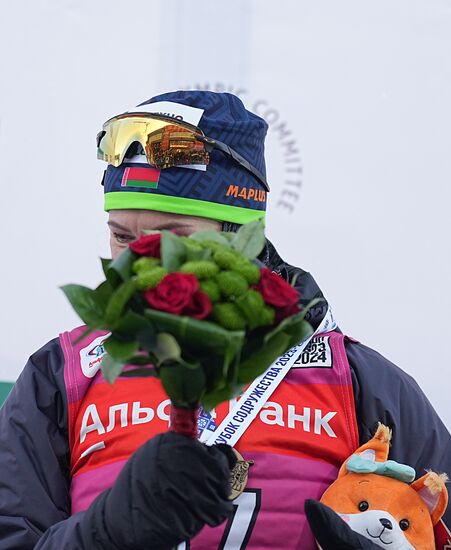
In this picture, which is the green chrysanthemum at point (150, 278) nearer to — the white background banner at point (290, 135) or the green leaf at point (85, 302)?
the green leaf at point (85, 302)

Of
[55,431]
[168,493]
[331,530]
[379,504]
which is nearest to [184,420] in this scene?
[168,493]

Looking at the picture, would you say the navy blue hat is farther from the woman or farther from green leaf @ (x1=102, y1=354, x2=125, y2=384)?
green leaf @ (x1=102, y1=354, x2=125, y2=384)

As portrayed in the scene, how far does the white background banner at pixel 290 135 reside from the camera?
3.08m

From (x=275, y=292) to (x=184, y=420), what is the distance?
245mm

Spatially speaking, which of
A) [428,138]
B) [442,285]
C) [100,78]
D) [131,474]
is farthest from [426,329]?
[131,474]

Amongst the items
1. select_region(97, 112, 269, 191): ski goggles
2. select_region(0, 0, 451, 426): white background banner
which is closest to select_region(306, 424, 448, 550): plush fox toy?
select_region(97, 112, 269, 191): ski goggles

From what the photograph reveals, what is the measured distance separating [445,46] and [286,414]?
1583 millimetres

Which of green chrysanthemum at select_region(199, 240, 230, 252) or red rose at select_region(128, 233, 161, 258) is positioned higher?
green chrysanthemum at select_region(199, 240, 230, 252)

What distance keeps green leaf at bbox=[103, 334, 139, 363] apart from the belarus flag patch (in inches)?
36.8

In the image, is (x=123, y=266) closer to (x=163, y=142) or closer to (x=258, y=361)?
(x=258, y=361)

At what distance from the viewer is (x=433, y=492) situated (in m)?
1.92

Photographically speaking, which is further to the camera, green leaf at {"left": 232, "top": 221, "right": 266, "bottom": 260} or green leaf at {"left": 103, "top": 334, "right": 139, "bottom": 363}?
green leaf at {"left": 232, "top": 221, "right": 266, "bottom": 260}

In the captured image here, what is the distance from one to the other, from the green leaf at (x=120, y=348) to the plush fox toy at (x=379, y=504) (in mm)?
628

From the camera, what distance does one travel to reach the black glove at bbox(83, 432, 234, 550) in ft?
4.77
